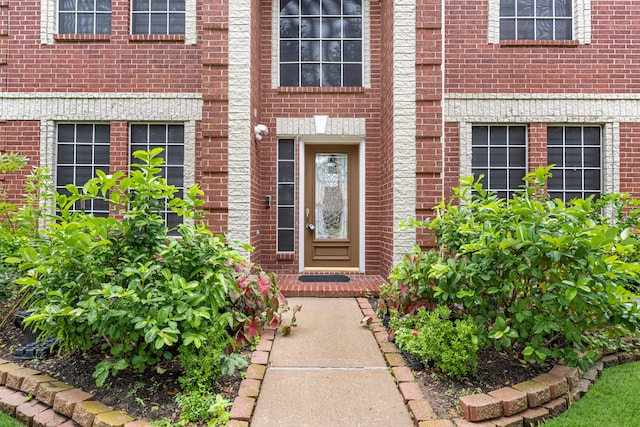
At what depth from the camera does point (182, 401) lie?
2.42 m

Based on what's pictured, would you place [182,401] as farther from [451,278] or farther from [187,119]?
[187,119]

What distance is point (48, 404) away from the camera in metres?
2.61

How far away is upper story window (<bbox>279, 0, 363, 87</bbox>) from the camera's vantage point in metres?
6.48

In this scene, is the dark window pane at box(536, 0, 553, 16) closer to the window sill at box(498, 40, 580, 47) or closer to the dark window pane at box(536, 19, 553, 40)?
the dark window pane at box(536, 19, 553, 40)

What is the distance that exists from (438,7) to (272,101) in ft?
9.11

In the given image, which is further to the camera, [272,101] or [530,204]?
[272,101]

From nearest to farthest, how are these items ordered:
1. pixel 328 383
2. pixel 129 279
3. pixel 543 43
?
pixel 129 279 < pixel 328 383 < pixel 543 43

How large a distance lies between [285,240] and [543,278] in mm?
4252

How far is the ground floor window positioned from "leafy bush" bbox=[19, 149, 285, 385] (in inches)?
136

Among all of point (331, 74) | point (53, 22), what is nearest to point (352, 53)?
point (331, 74)

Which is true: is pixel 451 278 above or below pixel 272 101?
below

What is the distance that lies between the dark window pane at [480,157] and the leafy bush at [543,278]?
3054 mm

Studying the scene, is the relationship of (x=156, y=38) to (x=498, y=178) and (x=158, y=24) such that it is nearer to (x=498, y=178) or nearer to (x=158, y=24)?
(x=158, y=24)

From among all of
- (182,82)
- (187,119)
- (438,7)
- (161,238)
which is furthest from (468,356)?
(182,82)
